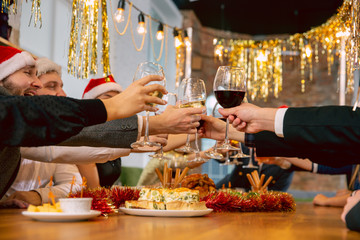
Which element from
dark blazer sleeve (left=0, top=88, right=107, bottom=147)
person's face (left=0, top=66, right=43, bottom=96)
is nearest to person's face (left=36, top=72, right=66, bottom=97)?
person's face (left=0, top=66, right=43, bottom=96)

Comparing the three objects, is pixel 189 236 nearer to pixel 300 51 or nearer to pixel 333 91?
pixel 300 51

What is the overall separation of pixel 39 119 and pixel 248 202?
2.59 ft

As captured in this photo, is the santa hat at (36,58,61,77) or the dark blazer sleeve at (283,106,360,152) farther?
the santa hat at (36,58,61,77)

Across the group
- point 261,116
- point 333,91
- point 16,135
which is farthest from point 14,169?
point 333,91

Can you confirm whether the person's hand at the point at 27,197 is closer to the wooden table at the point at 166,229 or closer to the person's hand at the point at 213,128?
the wooden table at the point at 166,229

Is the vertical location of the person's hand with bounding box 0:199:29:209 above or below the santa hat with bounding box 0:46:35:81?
below

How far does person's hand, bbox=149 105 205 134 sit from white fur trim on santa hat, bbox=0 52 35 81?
72 centimetres

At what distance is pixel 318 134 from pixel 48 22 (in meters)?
2.97

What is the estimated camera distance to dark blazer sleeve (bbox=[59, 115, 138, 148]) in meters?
1.50

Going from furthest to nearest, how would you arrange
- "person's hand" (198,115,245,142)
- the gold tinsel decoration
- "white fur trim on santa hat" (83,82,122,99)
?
"white fur trim on santa hat" (83,82,122,99), the gold tinsel decoration, "person's hand" (198,115,245,142)

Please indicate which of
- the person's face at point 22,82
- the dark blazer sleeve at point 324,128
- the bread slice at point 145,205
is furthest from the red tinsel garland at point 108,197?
the person's face at point 22,82

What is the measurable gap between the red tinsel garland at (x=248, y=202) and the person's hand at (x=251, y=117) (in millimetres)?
247

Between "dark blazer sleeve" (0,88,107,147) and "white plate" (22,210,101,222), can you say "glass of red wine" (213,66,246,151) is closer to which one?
"dark blazer sleeve" (0,88,107,147)

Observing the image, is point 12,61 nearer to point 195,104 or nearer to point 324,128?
point 195,104
